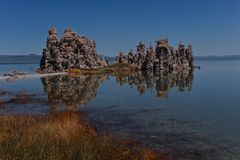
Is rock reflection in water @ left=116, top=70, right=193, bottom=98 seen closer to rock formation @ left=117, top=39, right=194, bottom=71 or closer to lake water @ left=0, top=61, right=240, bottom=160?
lake water @ left=0, top=61, right=240, bottom=160

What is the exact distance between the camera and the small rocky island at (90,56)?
114 m

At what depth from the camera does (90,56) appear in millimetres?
121000

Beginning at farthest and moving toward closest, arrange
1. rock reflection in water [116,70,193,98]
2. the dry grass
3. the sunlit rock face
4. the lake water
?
the sunlit rock face, rock reflection in water [116,70,193,98], the lake water, the dry grass

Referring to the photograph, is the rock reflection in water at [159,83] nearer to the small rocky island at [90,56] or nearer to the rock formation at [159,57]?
the small rocky island at [90,56]

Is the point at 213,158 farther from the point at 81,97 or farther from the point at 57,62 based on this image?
the point at 57,62

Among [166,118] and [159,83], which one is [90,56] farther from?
[166,118]

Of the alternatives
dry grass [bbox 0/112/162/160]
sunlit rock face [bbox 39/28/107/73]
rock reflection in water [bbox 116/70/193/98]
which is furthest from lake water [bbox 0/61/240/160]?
sunlit rock face [bbox 39/28/107/73]

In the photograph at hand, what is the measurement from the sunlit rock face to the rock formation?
63.3 ft

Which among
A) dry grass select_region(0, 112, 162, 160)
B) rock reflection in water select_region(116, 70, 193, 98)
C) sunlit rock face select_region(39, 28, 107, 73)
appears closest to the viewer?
dry grass select_region(0, 112, 162, 160)

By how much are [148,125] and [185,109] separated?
9837mm

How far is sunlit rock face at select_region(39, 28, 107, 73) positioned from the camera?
4491 inches

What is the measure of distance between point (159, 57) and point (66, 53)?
32.9m

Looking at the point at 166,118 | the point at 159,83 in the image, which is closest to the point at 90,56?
the point at 159,83

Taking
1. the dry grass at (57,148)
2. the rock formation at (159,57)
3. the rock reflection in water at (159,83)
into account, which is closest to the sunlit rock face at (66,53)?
the rock formation at (159,57)
